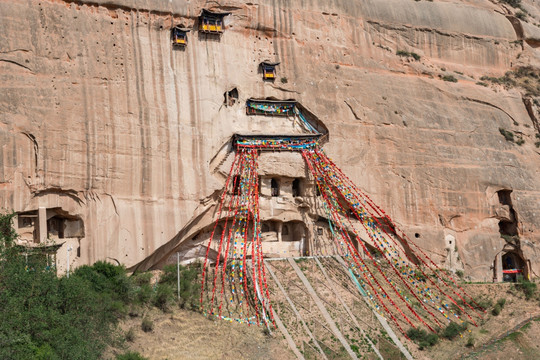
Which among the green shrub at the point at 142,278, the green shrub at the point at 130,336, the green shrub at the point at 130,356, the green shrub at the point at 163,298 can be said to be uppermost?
the green shrub at the point at 142,278

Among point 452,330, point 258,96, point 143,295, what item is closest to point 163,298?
point 143,295

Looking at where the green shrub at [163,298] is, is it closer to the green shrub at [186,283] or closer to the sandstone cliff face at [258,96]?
the green shrub at [186,283]

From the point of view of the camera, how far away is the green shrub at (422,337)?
87.8 feet

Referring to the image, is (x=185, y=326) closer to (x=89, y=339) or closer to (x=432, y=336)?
(x=89, y=339)

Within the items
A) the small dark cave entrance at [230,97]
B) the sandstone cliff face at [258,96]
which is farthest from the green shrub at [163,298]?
the small dark cave entrance at [230,97]

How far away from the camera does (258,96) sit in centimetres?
3156

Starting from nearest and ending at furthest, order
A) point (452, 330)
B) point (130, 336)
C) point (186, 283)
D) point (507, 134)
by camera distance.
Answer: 1. point (130, 336)
2. point (186, 283)
3. point (452, 330)
4. point (507, 134)

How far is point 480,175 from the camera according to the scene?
33.9m

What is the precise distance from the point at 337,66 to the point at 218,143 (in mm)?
7227

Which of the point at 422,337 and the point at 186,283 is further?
the point at 422,337

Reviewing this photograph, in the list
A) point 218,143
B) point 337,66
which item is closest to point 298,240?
point 218,143

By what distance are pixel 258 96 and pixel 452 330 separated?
486 inches

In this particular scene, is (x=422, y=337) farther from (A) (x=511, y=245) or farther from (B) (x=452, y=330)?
(A) (x=511, y=245)

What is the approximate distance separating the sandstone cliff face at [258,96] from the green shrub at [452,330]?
5155 millimetres
